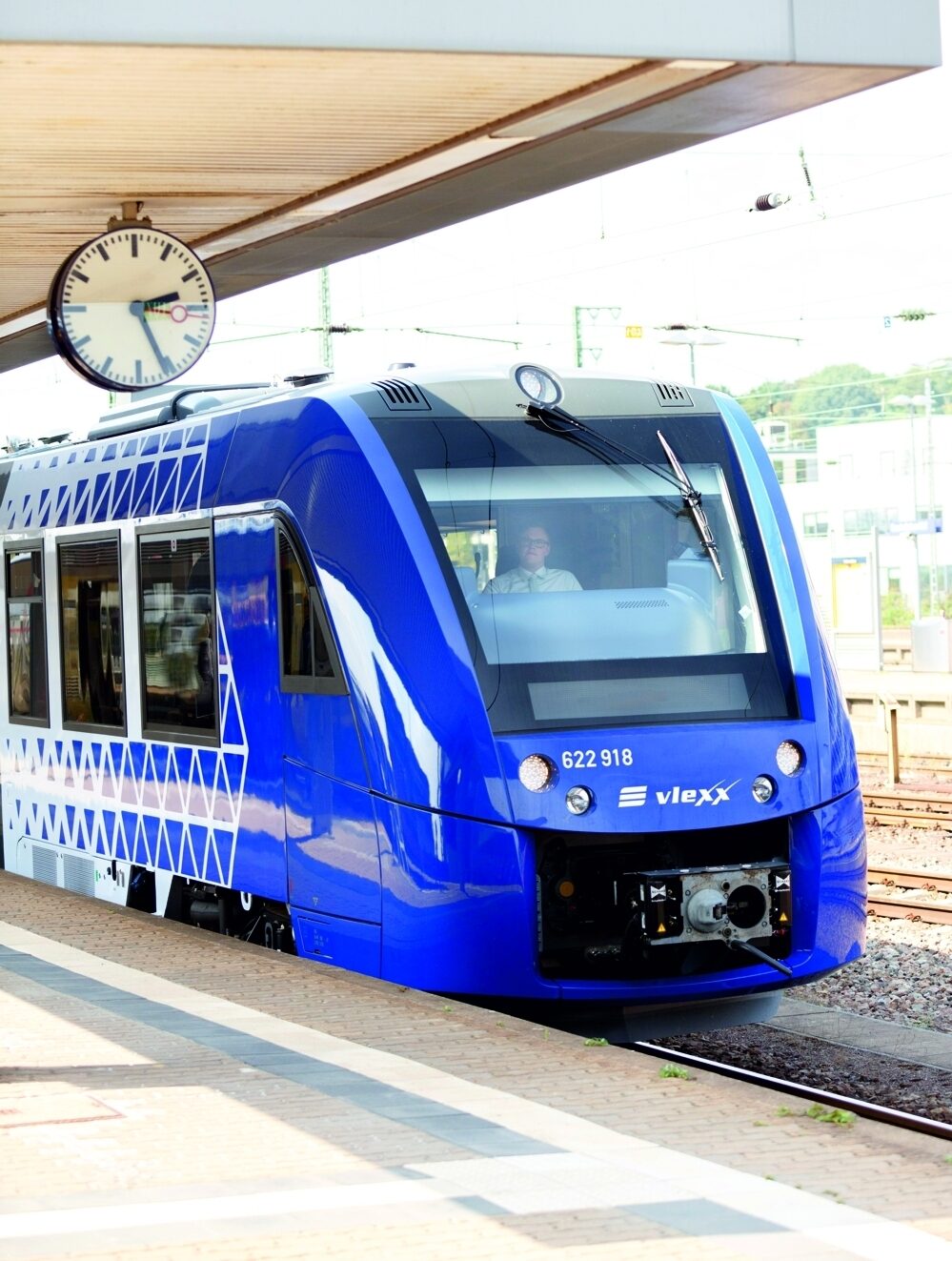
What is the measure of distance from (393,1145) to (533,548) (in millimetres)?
3383

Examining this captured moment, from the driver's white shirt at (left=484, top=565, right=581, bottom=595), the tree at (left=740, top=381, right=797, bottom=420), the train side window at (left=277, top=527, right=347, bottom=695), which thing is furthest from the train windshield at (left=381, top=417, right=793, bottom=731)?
the tree at (left=740, top=381, right=797, bottom=420)

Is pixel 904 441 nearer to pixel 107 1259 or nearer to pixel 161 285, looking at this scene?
pixel 161 285

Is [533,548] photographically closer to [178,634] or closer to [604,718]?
[604,718]

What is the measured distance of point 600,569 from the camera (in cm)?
823

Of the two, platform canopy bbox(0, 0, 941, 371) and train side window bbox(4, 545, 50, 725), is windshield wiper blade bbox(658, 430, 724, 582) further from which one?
train side window bbox(4, 545, 50, 725)

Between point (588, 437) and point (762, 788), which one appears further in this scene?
point (588, 437)

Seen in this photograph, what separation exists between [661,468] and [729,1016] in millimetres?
2444

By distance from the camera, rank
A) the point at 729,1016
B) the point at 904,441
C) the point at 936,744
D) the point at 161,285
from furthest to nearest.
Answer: the point at 904,441
the point at 936,744
the point at 161,285
the point at 729,1016

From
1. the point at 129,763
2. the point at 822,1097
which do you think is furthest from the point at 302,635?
the point at 822,1097

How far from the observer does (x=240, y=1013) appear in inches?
290

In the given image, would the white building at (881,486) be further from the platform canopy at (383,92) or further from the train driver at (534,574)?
the train driver at (534,574)

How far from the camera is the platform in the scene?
4453 mm

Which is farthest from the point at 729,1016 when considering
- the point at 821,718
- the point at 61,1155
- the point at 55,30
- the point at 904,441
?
the point at 904,441

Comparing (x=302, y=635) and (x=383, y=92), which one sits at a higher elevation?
(x=383, y=92)
